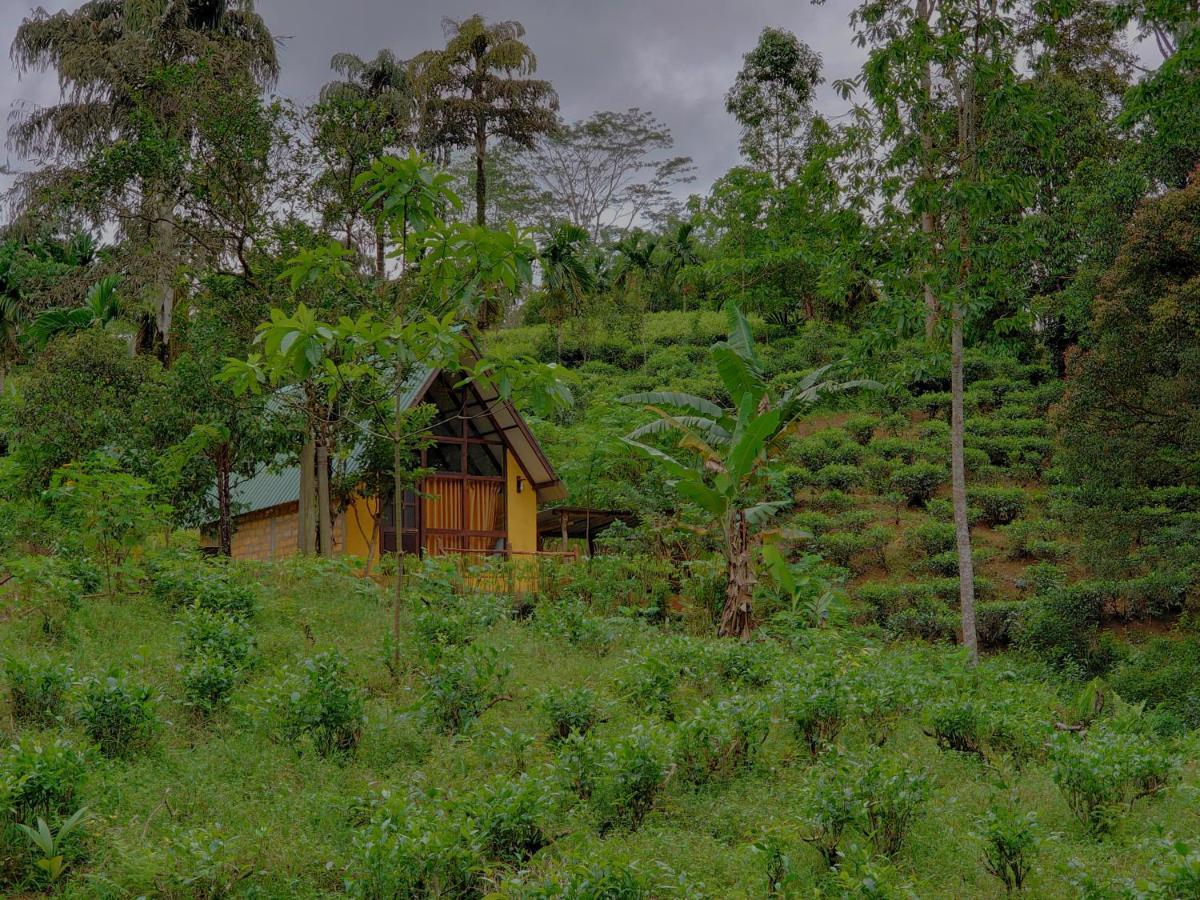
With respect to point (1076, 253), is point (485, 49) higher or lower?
higher

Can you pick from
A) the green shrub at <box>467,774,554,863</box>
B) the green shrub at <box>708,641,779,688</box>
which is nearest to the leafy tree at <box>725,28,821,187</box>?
the green shrub at <box>708,641,779,688</box>

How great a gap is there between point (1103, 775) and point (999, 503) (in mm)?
16914

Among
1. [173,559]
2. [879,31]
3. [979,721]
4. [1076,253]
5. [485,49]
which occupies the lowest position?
[979,721]

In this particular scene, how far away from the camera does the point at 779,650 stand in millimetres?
10016

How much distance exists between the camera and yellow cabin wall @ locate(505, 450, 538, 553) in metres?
19.4

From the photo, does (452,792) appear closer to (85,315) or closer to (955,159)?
(955,159)

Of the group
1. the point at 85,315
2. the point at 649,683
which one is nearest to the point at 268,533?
the point at 85,315

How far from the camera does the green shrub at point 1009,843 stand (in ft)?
16.5

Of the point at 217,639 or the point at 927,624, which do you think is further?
the point at 927,624

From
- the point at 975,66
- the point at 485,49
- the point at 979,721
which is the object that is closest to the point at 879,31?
the point at 975,66

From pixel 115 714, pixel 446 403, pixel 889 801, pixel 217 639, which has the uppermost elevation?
pixel 446 403

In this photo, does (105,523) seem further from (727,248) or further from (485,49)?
(727,248)

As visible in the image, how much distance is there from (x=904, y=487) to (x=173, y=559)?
16857 millimetres

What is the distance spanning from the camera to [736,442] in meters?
12.3
